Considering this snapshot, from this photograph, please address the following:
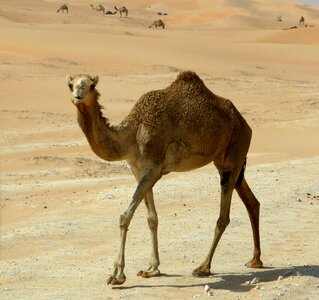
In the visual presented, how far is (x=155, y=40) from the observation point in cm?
5225

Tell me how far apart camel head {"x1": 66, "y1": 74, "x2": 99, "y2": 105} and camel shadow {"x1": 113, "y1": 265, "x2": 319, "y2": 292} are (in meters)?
1.72

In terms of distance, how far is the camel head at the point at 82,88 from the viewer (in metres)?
7.97

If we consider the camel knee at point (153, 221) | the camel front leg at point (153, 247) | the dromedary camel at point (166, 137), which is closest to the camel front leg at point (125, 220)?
the dromedary camel at point (166, 137)

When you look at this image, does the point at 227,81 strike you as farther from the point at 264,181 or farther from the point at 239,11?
the point at 239,11

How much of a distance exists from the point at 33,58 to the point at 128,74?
4.54 meters

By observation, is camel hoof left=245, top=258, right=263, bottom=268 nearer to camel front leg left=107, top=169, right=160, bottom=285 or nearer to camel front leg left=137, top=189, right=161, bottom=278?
camel front leg left=137, top=189, right=161, bottom=278

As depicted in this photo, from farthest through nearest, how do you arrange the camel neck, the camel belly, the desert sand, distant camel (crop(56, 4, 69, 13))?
distant camel (crop(56, 4, 69, 13)), the desert sand, the camel belly, the camel neck

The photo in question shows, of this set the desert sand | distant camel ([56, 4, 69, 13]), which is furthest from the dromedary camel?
distant camel ([56, 4, 69, 13])

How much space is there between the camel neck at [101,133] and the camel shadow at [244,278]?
3.99ft

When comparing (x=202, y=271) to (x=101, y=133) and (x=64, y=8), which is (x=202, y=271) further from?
(x=64, y=8)

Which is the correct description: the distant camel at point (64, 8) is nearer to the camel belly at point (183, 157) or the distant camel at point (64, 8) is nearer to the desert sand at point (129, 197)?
the desert sand at point (129, 197)

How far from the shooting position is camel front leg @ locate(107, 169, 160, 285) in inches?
326

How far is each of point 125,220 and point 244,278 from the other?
1.32 metres

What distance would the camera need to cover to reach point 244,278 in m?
8.75
